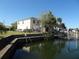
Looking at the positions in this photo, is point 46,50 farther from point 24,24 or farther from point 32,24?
point 24,24

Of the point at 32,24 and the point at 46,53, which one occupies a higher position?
the point at 32,24

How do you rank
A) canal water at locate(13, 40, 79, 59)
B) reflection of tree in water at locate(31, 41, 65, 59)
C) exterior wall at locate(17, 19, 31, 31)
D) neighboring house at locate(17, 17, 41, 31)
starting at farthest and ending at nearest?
exterior wall at locate(17, 19, 31, 31) → neighboring house at locate(17, 17, 41, 31) → reflection of tree in water at locate(31, 41, 65, 59) → canal water at locate(13, 40, 79, 59)

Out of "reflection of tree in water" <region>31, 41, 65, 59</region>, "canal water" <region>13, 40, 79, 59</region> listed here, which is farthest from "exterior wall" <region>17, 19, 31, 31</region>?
"canal water" <region>13, 40, 79, 59</region>

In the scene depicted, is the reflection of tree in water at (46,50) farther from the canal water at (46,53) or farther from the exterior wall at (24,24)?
the exterior wall at (24,24)

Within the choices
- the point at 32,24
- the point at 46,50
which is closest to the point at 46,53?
Result: the point at 46,50

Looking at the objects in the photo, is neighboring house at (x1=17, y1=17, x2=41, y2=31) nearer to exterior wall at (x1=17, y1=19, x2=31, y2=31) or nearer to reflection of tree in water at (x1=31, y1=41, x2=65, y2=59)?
exterior wall at (x1=17, y1=19, x2=31, y2=31)

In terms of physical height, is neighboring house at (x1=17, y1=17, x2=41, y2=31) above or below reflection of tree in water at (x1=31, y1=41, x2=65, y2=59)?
above

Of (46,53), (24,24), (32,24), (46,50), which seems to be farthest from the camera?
(24,24)

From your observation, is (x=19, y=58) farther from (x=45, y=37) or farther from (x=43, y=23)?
(x=43, y=23)

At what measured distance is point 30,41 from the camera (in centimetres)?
3466

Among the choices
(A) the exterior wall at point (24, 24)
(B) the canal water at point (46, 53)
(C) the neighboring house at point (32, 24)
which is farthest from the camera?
(A) the exterior wall at point (24, 24)

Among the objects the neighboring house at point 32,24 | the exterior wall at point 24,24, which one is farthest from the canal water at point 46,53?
the exterior wall at point 24,24

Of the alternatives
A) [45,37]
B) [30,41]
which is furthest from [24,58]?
[45,37]

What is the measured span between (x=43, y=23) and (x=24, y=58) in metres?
33.0
